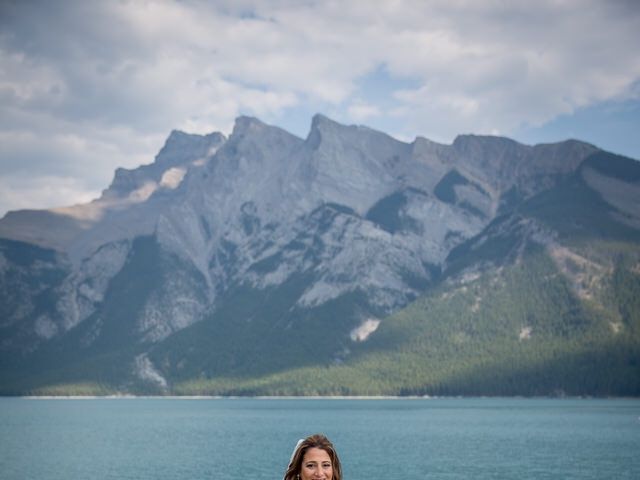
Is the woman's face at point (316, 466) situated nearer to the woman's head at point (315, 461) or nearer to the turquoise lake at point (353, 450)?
the woman's head at point (315, 461)

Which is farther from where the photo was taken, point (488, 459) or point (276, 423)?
point (276, 423)

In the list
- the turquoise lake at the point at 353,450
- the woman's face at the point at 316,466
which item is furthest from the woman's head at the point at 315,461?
the turquoise lake at the point at 353,450

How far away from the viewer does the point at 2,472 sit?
11800 cm

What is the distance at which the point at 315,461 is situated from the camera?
1017 cm

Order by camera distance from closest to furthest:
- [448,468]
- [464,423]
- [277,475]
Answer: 1. [277,475]
2. [448,468]
3. [464,423]

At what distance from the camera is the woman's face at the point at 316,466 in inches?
395

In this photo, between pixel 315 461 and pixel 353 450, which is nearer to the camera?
pixel 315 461

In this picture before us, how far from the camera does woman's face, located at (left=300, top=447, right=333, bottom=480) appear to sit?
1004 centimetres

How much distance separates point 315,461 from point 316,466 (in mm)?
58

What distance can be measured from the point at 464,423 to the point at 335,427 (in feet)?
98.9

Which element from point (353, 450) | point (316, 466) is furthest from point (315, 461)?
point (353, 450)

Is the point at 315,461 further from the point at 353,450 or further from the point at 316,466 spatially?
the point at 353,450

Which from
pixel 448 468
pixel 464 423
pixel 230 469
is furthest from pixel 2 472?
pixel 464 423

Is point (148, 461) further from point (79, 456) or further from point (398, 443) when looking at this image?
A: point (398, 443)
